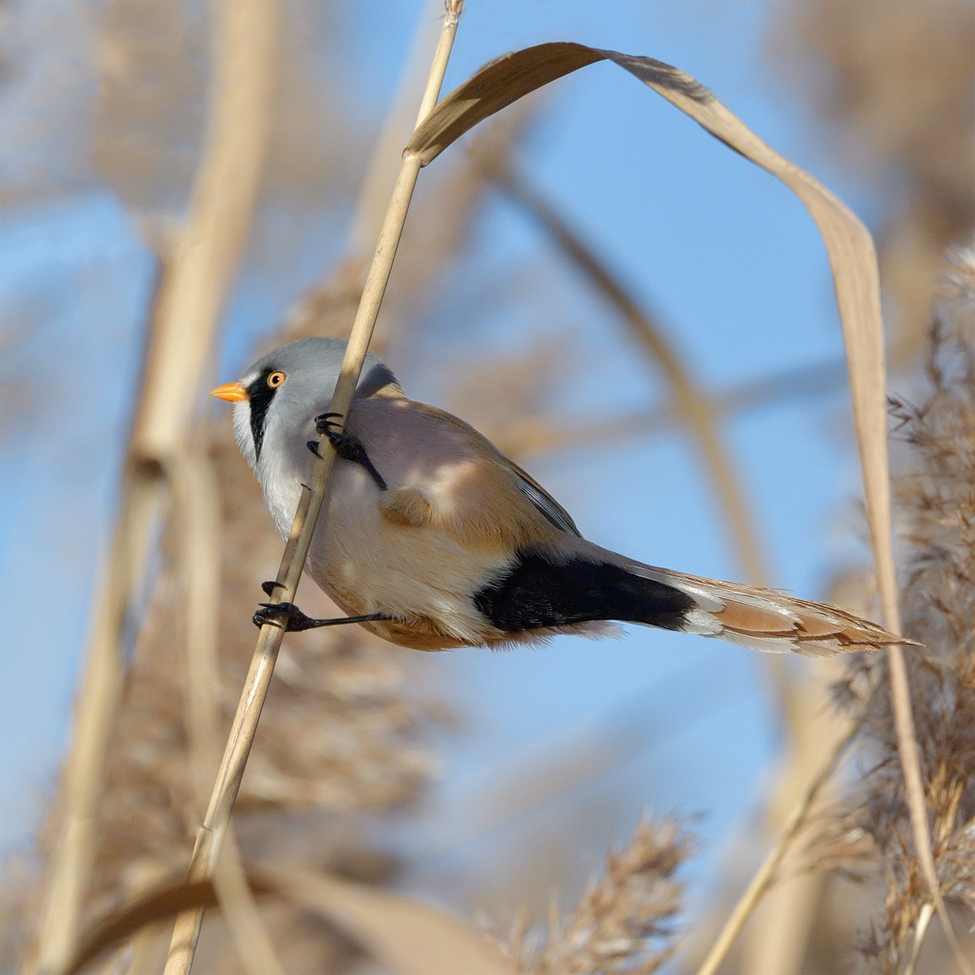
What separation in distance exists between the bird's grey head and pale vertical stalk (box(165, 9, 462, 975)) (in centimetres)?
22

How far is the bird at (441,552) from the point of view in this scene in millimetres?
1267

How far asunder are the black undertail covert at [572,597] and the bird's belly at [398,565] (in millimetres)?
24

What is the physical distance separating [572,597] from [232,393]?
71 centimetres

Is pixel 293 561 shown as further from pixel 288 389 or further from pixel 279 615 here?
pixel 288 389

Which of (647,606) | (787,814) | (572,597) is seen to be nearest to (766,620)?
(647,606)

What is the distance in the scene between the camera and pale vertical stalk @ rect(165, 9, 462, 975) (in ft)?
3.34

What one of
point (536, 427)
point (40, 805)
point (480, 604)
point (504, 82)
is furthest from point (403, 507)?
point (40, 805)

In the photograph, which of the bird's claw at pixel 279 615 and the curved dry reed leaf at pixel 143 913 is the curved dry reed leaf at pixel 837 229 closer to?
the bird's claw at pixel 279 615

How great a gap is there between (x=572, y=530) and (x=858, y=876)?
2.19 ft

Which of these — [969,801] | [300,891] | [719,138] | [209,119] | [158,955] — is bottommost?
[300,891]

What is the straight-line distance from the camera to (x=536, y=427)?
2119 mm

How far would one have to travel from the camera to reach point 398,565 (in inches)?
52.4

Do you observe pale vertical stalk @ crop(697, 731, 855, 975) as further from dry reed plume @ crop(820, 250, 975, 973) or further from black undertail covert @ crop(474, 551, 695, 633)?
black undertail covert @ crop(474, 551, 695, 633)

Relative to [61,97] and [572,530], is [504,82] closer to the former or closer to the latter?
[572,530]
